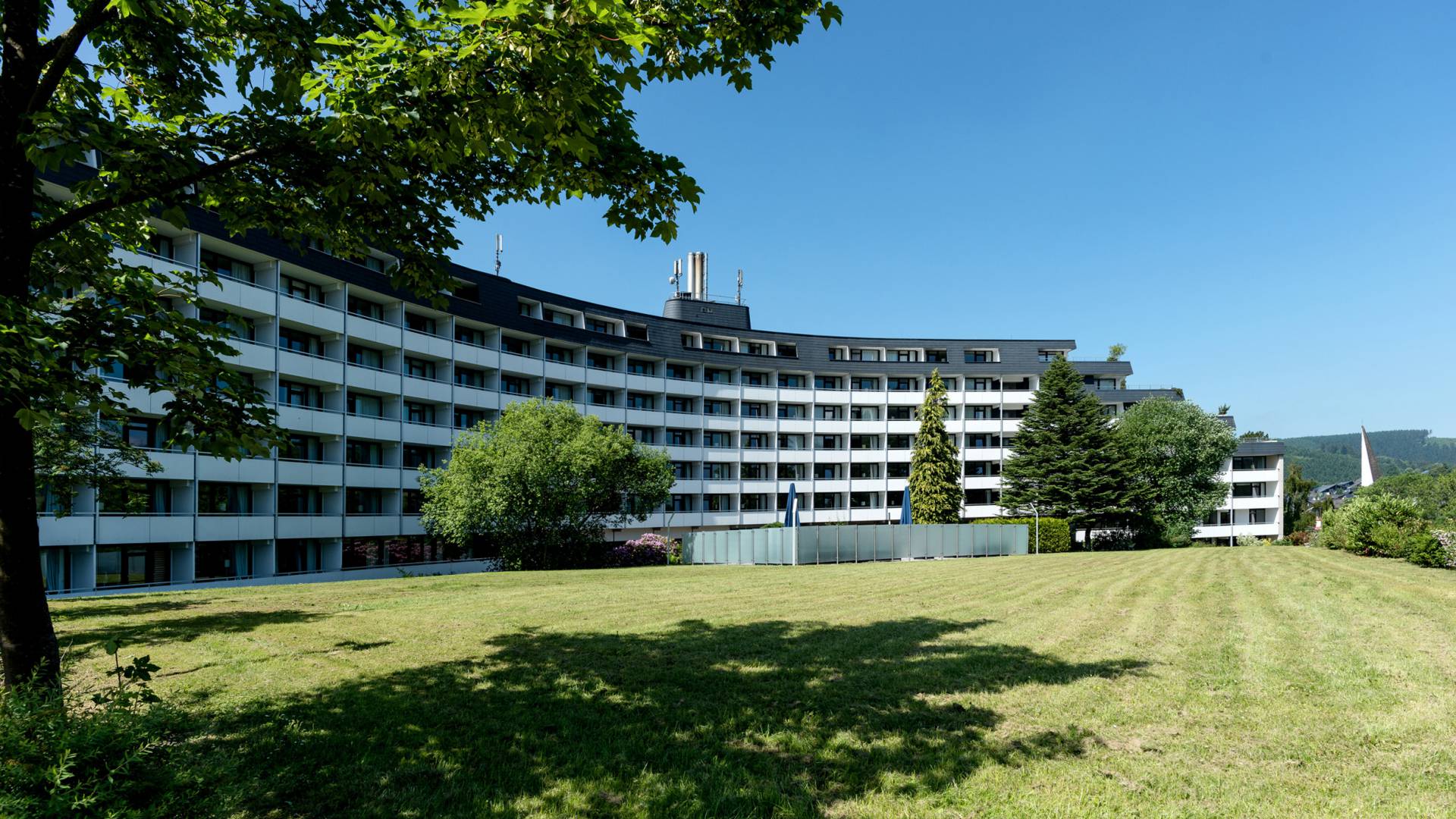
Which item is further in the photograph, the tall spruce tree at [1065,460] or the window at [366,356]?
the tall spruce tree at [1065,460]

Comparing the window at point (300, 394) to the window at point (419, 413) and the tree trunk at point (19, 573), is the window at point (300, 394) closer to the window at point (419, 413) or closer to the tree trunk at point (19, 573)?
the window at point (419, 413)

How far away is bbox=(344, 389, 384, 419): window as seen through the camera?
139 ft

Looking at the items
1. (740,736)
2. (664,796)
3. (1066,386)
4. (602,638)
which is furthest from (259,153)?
(1066,386)

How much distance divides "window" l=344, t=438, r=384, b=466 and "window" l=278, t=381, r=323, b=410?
3.02 m

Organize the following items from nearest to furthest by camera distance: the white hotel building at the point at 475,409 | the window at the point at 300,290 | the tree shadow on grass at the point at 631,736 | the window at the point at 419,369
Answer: the tree shadow on grass at the point at 631,736, the white hotel building at the point at 475,409, the window at the point at 300,290, the window at the point at 419,369

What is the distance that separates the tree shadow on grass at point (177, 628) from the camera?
36.2ft

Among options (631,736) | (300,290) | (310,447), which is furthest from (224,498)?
(631,736)

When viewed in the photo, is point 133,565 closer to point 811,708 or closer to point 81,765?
point 81,765

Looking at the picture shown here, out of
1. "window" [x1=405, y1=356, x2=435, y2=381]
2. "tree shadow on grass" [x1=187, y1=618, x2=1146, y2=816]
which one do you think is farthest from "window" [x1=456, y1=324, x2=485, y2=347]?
"tree shadow on grass" [x1=187, y1=618, x2=1146, y2=816]

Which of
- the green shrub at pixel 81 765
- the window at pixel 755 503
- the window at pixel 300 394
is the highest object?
the window at pixel 300 394

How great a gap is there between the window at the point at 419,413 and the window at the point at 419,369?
5.74ft

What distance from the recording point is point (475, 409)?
50375 millimetres

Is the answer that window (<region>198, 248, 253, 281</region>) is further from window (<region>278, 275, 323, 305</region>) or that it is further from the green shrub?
the green shrub

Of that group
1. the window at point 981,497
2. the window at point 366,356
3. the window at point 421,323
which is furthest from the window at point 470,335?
the window at point 981,497
